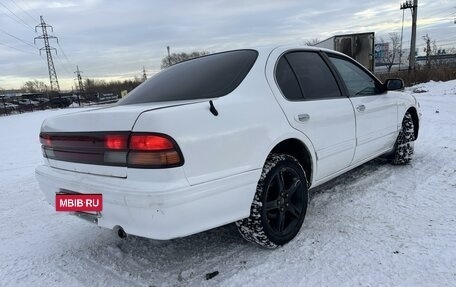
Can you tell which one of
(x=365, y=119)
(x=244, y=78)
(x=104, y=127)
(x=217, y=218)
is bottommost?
(x=217, y=218)

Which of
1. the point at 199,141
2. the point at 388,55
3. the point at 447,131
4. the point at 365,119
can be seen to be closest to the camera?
the point at 199,141

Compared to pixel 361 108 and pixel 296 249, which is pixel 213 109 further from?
pixel 361 108

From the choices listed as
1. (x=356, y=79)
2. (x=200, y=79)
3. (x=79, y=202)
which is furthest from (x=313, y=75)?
(x=79, y=202)

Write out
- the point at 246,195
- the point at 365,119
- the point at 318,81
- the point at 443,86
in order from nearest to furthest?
the point at 246,195
the point at 318,81
the point at 365,119
the point at 443,86

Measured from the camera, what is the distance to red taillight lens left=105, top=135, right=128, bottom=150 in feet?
7.55

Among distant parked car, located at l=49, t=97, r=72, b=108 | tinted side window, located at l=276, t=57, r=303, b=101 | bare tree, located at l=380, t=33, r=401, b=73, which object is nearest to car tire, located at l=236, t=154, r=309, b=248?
tinted side window, located at l=276, t=57, r=303, b=101

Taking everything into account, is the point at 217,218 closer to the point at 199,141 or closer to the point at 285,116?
the point at 199,141

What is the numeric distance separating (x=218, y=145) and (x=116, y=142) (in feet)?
2.07

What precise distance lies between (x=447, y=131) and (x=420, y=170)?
9.72 feet

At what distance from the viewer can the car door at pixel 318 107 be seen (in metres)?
3.08

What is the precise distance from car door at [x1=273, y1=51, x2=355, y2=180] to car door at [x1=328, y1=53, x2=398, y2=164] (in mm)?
187

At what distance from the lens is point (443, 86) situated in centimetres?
1822

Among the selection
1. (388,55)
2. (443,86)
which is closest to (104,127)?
(443,86)

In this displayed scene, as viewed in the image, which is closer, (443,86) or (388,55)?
(443,86)
